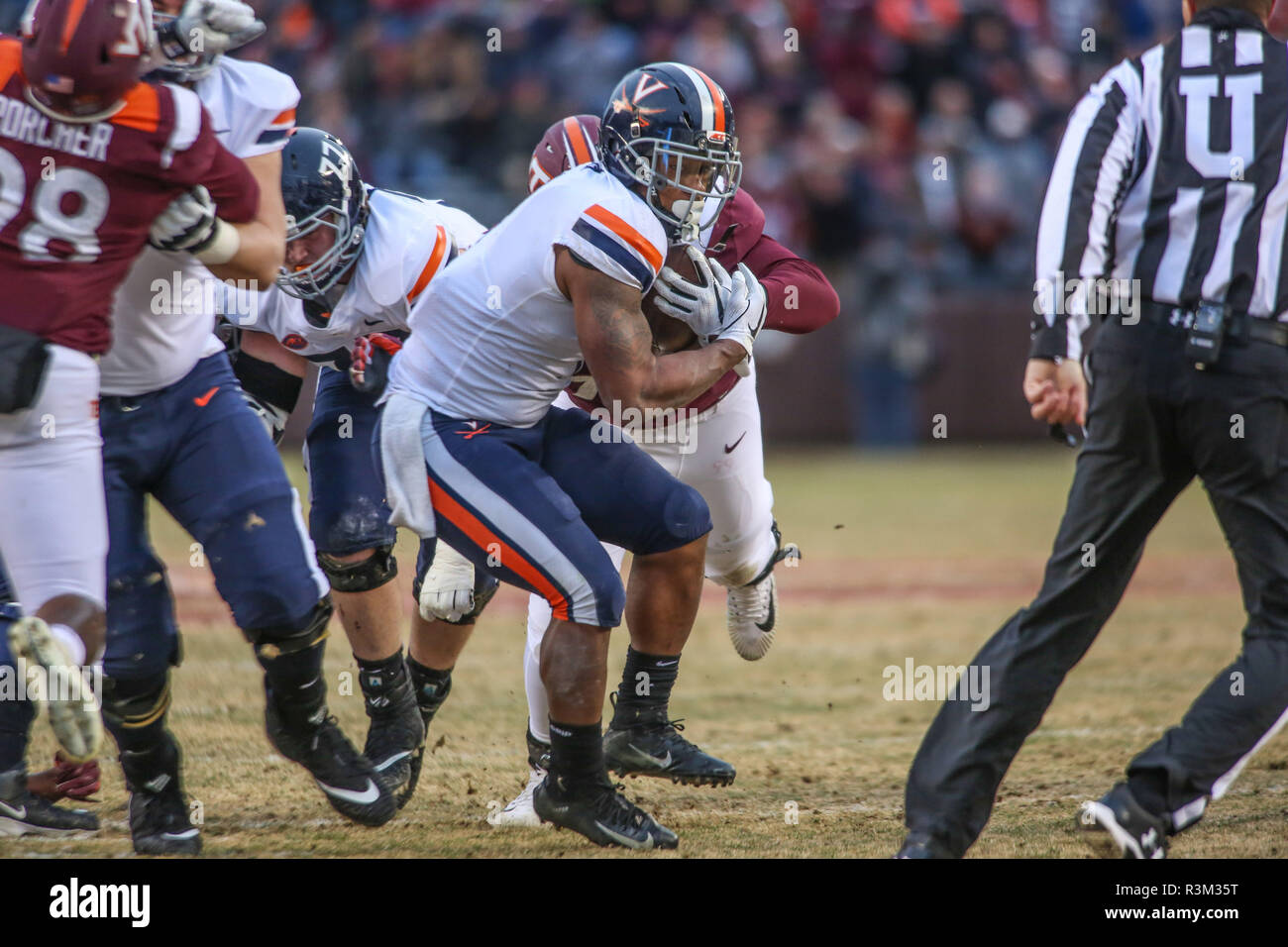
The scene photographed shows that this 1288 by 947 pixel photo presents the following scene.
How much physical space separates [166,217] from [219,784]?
1.89 metres

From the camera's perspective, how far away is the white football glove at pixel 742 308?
155 inches

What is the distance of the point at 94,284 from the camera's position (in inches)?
132

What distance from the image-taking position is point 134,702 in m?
3.71

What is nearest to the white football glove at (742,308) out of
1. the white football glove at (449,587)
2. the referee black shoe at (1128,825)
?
the white football glove at (449,587)

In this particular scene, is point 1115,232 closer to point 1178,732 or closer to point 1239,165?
point 1239,165

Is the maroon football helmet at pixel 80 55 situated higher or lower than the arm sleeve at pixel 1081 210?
higher

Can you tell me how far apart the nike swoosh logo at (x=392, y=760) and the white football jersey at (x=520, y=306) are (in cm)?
112

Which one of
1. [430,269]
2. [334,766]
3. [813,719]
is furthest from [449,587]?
[813,719]

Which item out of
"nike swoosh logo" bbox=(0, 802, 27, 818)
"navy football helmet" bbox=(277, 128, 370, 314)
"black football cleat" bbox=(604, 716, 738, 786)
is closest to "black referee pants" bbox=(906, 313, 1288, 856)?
"black football cleat" bbox=(604, 716, 738, 786)

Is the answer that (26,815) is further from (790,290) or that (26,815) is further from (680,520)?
(790,290)

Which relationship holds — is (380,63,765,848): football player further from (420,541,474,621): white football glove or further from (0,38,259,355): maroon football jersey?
(0,38,259,355): maroon football jersey

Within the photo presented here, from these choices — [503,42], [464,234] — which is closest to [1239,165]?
[464,234]

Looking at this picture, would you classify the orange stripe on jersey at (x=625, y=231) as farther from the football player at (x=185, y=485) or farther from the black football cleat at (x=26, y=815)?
the black football cleat at (x=26, y=815)

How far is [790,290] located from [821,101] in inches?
420
